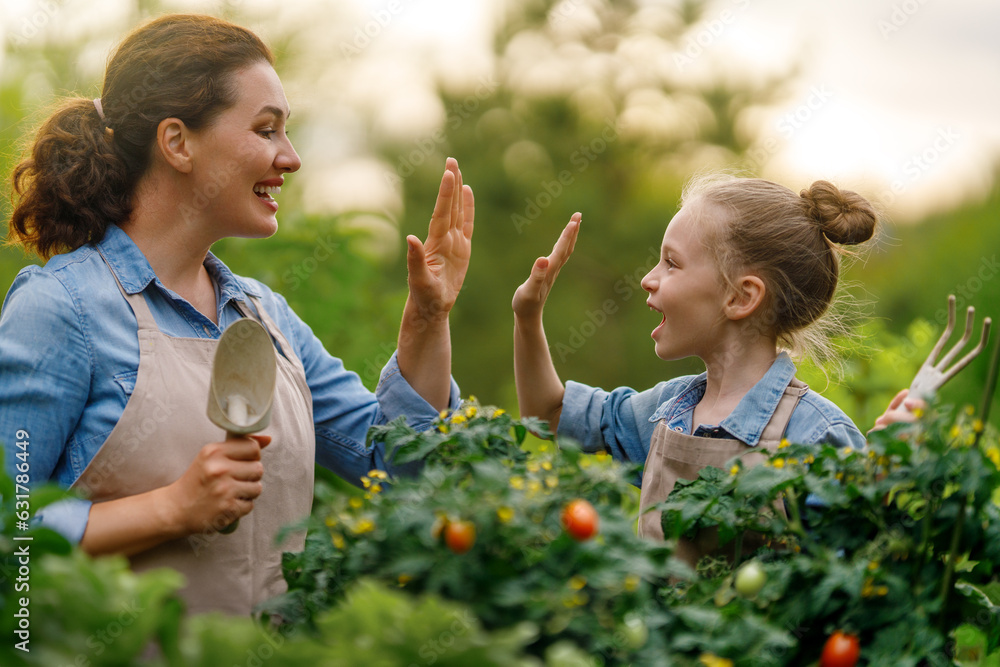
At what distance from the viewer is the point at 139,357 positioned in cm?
171

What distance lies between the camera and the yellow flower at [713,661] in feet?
3.47

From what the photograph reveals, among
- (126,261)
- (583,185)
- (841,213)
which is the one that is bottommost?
(583,185)

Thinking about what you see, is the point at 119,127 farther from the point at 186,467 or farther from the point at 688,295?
the point at 688,295

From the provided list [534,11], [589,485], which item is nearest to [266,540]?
[589,485]

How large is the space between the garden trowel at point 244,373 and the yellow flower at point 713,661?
83 cm

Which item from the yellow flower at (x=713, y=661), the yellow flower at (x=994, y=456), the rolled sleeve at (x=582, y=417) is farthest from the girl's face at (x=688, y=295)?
the yellow flower at (x=713, y=661)

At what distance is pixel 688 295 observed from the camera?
2.03m

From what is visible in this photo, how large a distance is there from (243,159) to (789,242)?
52.5 inches

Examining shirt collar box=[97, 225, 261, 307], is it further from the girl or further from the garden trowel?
the girl

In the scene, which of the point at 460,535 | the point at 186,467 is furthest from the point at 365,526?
the point at 186,467

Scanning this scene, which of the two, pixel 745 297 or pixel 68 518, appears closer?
pixel 68 518

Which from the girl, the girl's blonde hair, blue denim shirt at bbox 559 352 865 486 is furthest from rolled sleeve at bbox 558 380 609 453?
the girl's blonde hair

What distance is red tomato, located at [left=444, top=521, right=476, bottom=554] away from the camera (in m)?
1.04

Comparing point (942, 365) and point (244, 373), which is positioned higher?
point (942, 365)
